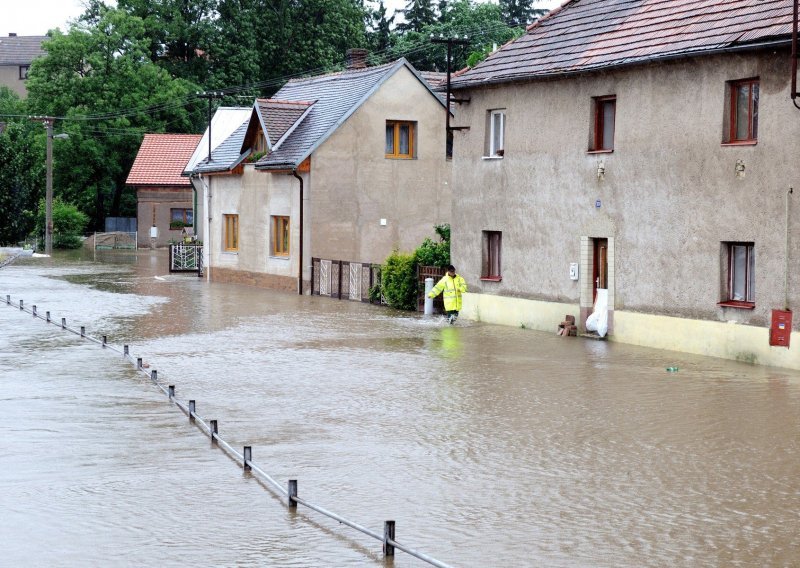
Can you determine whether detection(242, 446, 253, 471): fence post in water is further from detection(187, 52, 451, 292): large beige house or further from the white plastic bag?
detection(187, 52, 451, 292): large beige house

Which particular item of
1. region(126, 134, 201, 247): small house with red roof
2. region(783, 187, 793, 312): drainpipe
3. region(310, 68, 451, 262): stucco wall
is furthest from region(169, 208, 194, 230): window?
region(783, 187, 793, 312): drainpipe

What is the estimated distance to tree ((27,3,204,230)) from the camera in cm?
7262

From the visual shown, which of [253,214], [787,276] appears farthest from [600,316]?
[253,214]

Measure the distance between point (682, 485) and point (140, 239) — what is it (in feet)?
210

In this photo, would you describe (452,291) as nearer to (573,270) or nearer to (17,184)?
(573,270)

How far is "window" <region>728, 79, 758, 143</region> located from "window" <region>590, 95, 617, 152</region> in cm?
362

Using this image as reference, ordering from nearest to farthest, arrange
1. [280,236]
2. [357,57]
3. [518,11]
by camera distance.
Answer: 1. [280,236]
2. [357,57]
3. [518,11]

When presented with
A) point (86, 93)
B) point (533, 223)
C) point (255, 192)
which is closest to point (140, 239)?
point (86, 93)

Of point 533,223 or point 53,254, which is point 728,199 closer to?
point 533,223

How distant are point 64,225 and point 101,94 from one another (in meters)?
8.69

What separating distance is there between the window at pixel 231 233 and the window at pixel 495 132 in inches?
643

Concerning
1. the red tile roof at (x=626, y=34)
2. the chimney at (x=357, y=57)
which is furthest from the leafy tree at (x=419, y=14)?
the red tile roof at (x=626, y=34)

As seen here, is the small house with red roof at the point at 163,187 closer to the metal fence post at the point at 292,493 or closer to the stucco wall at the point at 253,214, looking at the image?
the stucco wall at the point at 253,214

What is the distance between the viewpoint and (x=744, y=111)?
72.3 feet
